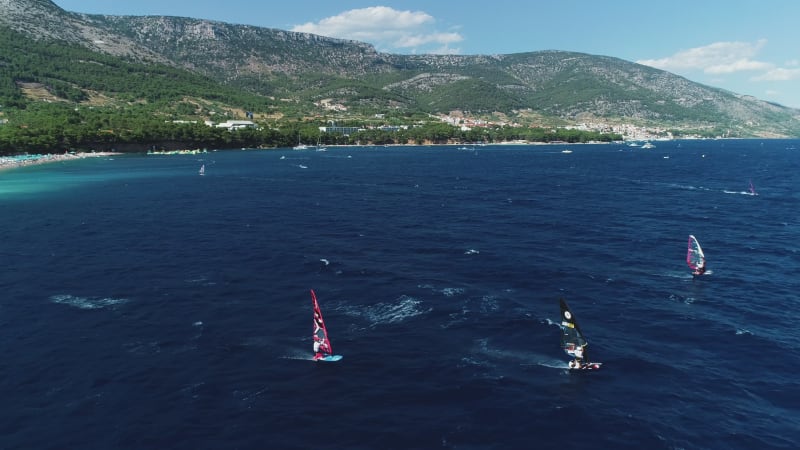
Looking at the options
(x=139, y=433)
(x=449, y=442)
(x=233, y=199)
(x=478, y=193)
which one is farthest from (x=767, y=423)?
(x=233, y=199)

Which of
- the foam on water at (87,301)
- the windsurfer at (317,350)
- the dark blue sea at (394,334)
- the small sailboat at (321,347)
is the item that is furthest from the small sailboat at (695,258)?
the foam on water at (87,301)

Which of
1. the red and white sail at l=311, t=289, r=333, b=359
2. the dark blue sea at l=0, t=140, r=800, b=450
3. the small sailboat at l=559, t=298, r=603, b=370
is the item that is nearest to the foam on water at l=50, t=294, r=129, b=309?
the dark blue sea at l=0, t=140, r=800, b=450

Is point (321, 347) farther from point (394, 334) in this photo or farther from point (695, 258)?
point (695, 258)

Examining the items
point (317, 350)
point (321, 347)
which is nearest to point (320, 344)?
point (321, 347)

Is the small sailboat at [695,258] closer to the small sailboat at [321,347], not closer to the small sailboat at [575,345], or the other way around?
the small sailboat at [575,345]

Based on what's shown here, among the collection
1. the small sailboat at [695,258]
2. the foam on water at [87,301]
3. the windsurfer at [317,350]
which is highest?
the small sailboat at [695,258]

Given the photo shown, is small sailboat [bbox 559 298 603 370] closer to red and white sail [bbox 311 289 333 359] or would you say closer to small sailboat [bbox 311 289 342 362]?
small sailboat [bbox 311 289 342 362]
